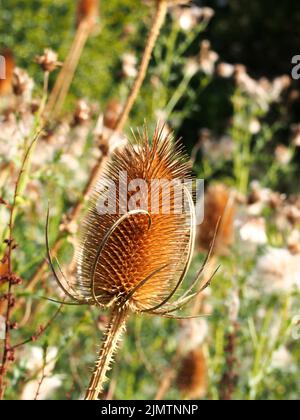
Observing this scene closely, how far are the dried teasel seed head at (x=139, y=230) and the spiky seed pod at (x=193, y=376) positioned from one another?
4.68 feet

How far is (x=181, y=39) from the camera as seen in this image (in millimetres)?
9117

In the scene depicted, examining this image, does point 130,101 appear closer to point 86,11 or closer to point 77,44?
point 77,44

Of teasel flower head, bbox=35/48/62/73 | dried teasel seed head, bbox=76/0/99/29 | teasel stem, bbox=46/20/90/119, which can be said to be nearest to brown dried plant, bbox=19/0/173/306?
teasel flower head, bbox=35/48/62/73

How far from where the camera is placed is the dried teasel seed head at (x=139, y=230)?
1717 millimetres

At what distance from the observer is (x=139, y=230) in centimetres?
179

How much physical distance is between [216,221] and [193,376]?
2.38 ft

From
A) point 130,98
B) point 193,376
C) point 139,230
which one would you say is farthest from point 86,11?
point 139,230

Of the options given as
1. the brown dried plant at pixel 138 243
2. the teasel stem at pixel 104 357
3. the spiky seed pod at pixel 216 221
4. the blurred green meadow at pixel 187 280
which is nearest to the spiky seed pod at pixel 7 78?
the blurred green meadow at pixel 187 280

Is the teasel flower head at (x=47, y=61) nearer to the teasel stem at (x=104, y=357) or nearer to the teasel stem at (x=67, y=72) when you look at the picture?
the teasel stem at (x=104, y=357)

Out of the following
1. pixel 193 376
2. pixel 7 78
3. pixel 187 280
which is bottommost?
pixel 193 376

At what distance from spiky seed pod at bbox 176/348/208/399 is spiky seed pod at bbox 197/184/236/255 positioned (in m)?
0.51
